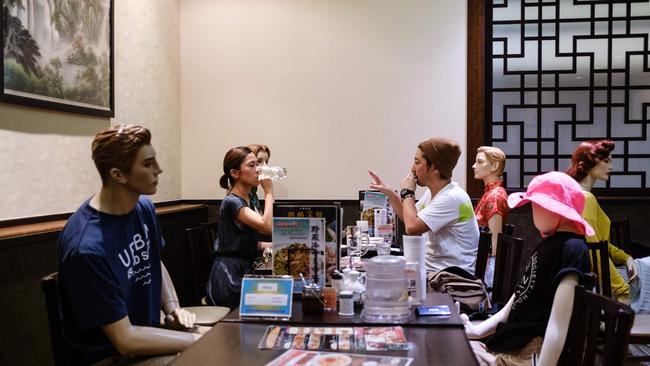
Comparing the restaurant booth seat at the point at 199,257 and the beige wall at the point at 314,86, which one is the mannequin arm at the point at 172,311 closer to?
the restaurant booth seat at the point at 199,257

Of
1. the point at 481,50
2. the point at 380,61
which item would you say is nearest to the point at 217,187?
the point at 380,61

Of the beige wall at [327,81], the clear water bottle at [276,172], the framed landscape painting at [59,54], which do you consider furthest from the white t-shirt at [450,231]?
the framed landscape painting at [59,54]

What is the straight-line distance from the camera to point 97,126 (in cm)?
365

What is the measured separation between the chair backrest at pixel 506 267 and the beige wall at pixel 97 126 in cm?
242

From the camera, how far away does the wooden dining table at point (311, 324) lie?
1457 millimetres

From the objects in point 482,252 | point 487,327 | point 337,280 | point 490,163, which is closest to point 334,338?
point 337,280

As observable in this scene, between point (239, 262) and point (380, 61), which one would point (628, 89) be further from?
point (239, 262)

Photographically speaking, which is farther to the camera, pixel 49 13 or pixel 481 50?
pixel 481 50

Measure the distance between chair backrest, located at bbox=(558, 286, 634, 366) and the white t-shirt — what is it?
1342 millimetres

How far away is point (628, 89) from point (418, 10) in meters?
1.91

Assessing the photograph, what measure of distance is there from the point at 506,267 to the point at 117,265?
1.90 metres

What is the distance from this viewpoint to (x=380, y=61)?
5.06 meters

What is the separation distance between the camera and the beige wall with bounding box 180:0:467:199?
5.03m

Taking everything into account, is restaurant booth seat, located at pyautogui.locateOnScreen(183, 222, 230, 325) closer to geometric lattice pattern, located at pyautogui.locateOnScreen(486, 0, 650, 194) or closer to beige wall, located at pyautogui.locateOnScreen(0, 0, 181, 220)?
beige wall, located at pyautogui.locateOnScreen(0, 0, 181, 220)
